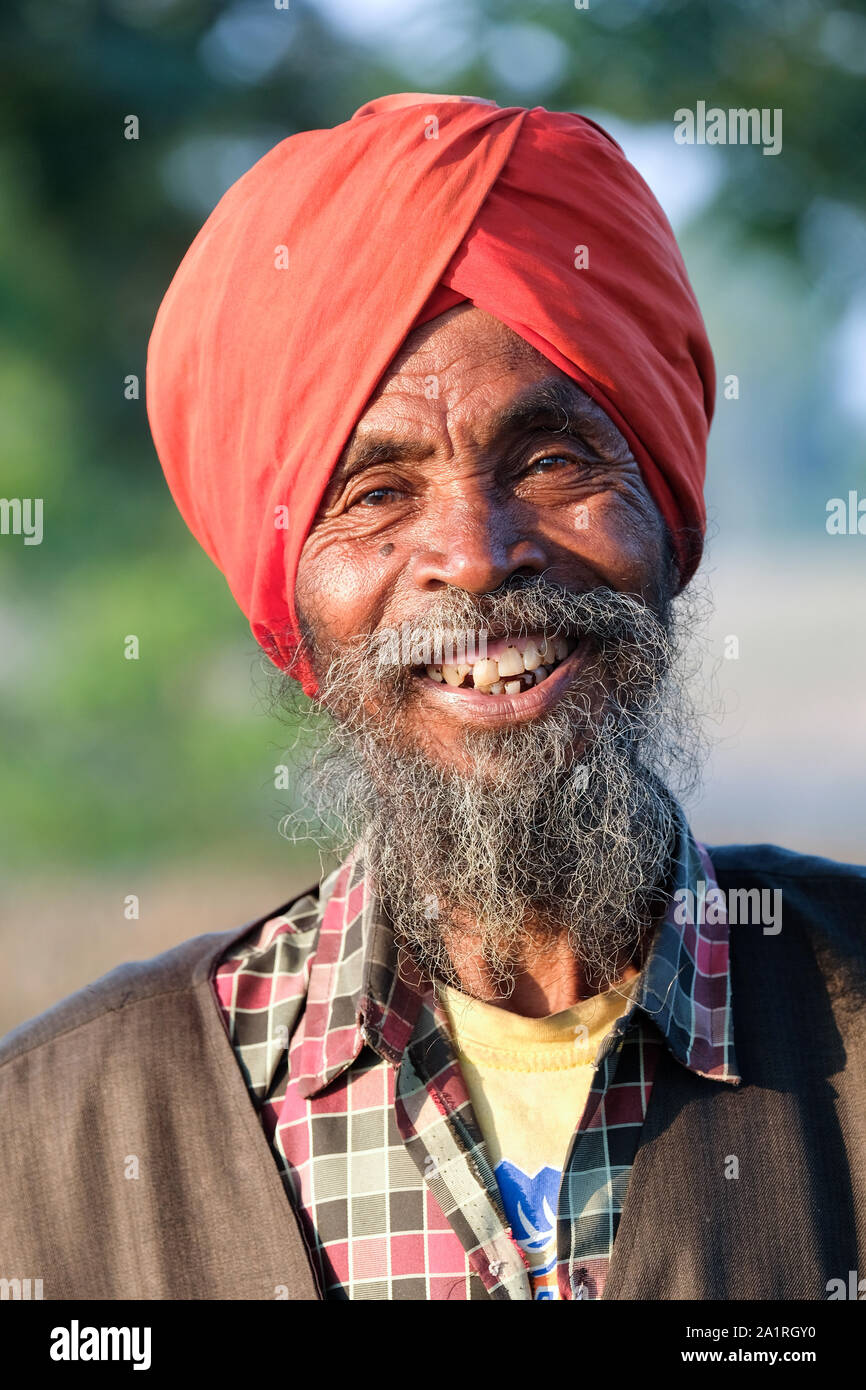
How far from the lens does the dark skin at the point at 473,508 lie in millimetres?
1929

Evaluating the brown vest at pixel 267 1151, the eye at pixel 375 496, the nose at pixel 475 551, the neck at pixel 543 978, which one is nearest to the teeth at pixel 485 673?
the nose at pixel 475 551

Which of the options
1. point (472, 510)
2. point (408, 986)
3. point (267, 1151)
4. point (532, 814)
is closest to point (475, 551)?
point (472, 510)

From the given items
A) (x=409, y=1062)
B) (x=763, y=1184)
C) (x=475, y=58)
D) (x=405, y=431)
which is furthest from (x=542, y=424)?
(x=475, y=58)

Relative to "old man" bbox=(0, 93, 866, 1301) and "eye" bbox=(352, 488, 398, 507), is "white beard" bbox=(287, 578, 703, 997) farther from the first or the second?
"eye" bbox=(352, 488, 398, 507)

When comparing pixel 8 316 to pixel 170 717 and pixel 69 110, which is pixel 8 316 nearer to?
pixel 69 110

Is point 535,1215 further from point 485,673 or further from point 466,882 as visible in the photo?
point 485,673

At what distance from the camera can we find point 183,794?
321 inches

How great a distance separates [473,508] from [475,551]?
0.08 meters

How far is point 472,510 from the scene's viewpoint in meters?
1.92

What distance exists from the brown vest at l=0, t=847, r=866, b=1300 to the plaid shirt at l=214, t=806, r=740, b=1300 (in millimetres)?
46

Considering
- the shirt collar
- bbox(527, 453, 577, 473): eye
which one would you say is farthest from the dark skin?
the shirt collar

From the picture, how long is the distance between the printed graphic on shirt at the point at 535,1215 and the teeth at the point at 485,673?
0.72 metres

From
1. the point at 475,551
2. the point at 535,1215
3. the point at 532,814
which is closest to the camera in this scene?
the point at 535,1215

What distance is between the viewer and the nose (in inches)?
73.5
